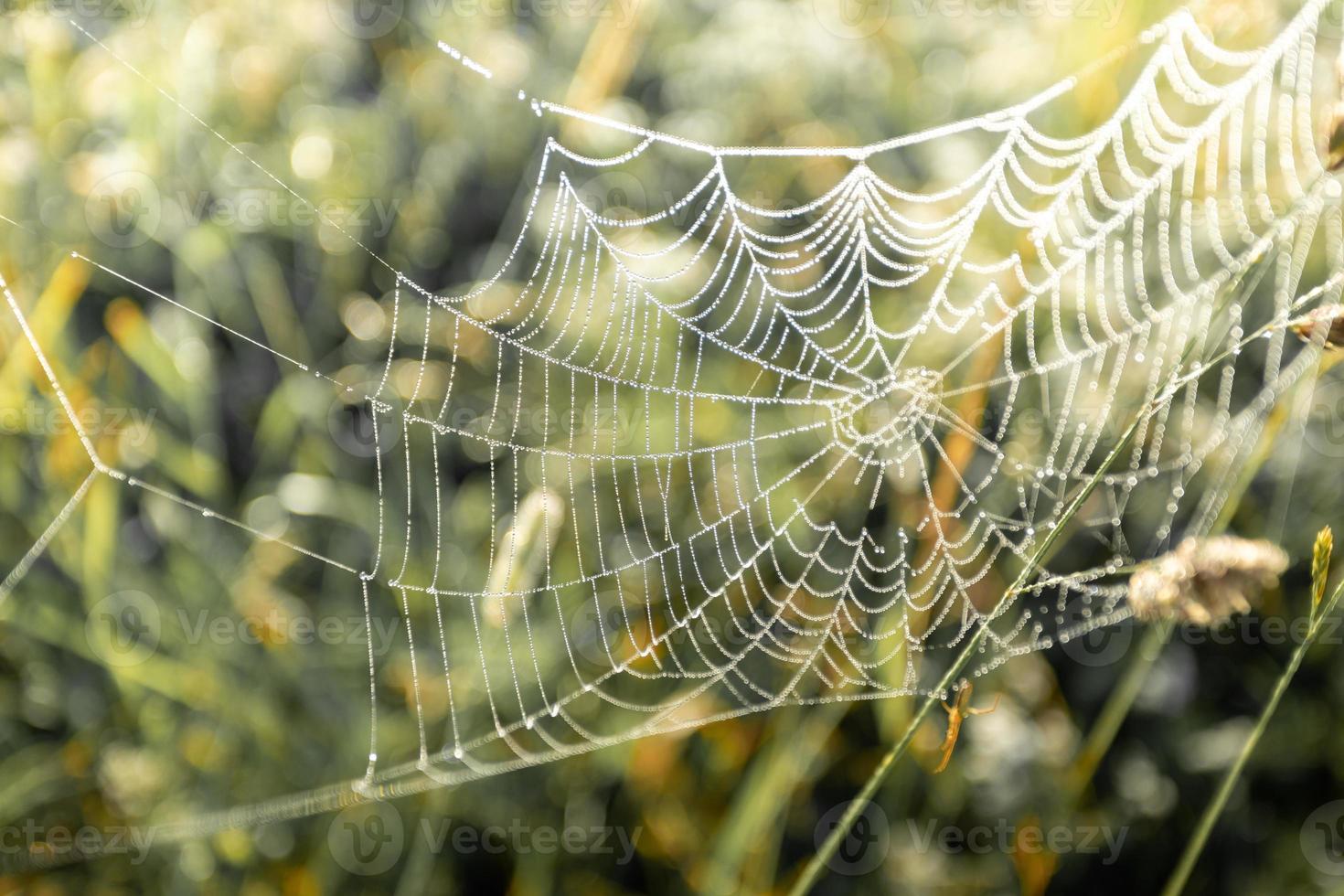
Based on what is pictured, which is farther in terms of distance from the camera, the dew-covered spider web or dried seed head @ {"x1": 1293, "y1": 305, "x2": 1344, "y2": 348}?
the dew-covered spider web

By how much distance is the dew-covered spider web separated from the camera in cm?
194

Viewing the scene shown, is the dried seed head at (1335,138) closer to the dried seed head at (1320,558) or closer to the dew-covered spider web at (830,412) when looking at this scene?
the dried seed head at (1320,558)

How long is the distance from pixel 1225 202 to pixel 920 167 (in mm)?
651

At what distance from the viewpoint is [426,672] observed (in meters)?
1.98

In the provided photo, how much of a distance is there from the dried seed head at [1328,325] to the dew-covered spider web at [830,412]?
2.49 ft

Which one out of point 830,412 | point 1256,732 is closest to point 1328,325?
point 1256,732

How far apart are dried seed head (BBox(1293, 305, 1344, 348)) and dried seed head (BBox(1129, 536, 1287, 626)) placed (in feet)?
0.69

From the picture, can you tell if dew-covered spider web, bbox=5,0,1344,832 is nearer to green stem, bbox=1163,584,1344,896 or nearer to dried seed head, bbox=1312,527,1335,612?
green stem, bbox=1163,584,1344,896

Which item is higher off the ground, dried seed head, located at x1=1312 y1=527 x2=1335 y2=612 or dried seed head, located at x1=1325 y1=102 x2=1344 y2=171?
dried seed head, located at x1=1325 y1=102 x2=1344 y2=171

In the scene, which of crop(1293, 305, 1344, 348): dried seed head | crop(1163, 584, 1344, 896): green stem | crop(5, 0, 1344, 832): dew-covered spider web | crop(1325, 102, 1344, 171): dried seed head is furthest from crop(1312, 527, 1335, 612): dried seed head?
crop(5, 0, 1344, 832): dew-covered spider web

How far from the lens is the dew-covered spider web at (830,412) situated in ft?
6.36

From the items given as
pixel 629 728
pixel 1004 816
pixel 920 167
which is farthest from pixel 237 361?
pixel 1004 816

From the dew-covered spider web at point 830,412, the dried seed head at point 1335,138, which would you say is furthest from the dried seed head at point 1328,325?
the dew-covered spider web at point 830,412

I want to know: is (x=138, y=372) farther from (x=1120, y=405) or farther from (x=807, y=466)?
(x=1120, y=405)
